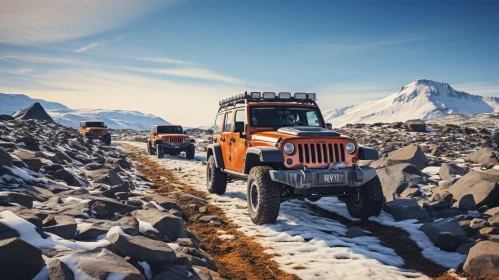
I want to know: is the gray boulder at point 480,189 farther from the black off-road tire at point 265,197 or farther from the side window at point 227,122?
the side window at point 227,122

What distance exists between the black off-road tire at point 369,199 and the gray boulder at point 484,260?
2178mm

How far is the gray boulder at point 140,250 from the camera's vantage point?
3666 millimetres

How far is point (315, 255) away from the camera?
195 inches

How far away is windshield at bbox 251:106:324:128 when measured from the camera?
25.6 ft

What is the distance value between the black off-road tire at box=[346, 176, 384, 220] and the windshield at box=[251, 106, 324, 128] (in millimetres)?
1922

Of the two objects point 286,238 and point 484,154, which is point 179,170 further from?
Result: point 484,154

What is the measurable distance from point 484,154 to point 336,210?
9758 mm

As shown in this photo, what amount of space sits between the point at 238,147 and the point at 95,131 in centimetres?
2508

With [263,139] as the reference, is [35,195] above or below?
below

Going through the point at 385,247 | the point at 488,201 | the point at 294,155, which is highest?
the point at 294,155

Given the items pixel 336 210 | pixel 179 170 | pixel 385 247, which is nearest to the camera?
pixel 385 247

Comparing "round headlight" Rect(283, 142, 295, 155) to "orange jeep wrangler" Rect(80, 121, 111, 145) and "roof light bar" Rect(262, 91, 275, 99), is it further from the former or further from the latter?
"orange jeep wrangler" Rect(80, 121, 111, 145)

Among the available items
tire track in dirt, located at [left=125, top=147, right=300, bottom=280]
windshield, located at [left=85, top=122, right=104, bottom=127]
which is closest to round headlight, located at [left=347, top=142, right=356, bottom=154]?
tire track in dirt, located at [left=125, top=147, right=300, bottom=280]

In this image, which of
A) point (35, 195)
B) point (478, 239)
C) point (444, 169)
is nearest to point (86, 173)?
point (35, 195)
